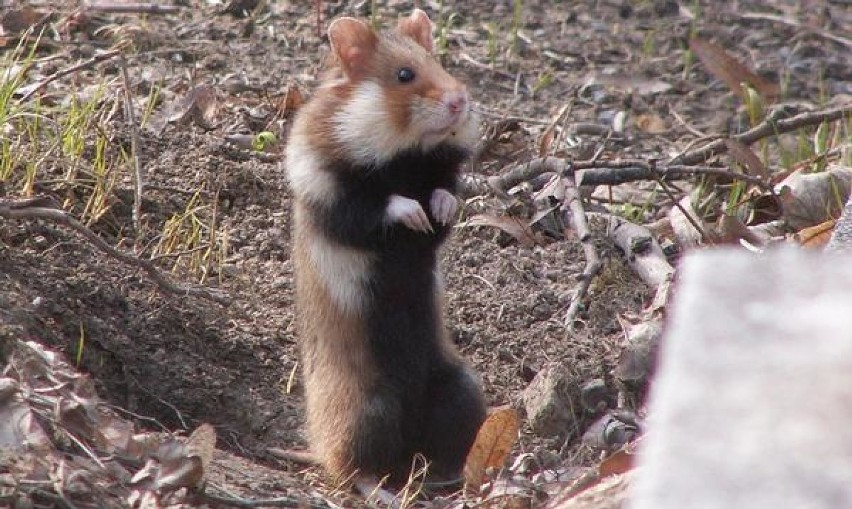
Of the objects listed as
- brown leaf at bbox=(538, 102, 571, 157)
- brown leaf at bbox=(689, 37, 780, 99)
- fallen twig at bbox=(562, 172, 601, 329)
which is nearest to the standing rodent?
fallen twig at bbox=(562, 172, 601, 329)

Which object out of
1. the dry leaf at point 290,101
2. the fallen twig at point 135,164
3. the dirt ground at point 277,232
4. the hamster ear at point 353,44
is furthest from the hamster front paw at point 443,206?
the dry leaf at point 290,101

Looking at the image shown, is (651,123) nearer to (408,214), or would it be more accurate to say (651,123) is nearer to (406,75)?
(406,75)

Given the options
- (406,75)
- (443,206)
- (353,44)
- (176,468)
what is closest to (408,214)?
(443,206)

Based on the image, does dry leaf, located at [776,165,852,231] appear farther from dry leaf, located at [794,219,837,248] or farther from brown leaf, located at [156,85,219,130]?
brown leaf, located at [156,85,219,130]

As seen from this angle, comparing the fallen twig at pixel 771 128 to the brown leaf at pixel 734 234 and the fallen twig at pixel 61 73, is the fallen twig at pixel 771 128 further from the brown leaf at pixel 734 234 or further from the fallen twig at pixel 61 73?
the fallen twig at pixel 61 73

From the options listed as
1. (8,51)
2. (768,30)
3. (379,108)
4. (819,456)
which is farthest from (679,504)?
(768,30)

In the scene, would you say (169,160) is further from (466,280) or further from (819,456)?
(819,456)
